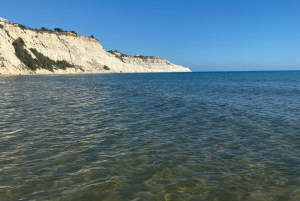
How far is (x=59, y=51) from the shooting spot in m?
119

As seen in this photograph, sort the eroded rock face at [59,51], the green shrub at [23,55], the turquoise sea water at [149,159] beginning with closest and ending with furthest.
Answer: the turquoise sea water at [149,159], the eroded rock face at [59,51], the green shrub at [23,55]

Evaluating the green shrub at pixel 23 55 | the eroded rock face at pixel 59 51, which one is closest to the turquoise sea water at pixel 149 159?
the eroded rock face at pixel 59 51

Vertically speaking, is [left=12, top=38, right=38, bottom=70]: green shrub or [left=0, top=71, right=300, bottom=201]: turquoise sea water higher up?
[left=12, top=38, right=38, bottom=70]: green shrub

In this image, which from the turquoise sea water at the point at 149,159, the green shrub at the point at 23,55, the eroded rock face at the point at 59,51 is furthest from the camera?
the green shrub at the point at 23,55

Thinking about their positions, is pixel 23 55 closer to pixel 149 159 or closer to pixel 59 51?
pixel 59 51

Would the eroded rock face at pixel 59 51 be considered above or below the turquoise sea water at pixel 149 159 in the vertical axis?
above

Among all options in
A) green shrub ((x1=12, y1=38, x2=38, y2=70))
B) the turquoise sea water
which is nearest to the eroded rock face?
green shrub ((x1=12, y1=38, x2=38, y2=70))

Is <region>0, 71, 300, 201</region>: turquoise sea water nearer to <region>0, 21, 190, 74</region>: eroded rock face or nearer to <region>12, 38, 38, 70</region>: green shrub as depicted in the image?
<region>0, 21, 190, 74</region>: eroded rock face

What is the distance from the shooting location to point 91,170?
776 cm

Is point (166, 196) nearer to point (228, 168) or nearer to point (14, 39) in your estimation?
point (228, 168)

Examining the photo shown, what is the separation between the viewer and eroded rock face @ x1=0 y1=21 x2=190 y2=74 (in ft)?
277

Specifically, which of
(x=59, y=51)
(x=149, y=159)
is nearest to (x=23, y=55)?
(x=59, y=51)

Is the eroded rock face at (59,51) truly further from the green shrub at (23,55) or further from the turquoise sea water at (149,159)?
the turquoise sea water at (149,159)

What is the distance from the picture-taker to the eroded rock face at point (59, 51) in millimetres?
84375
